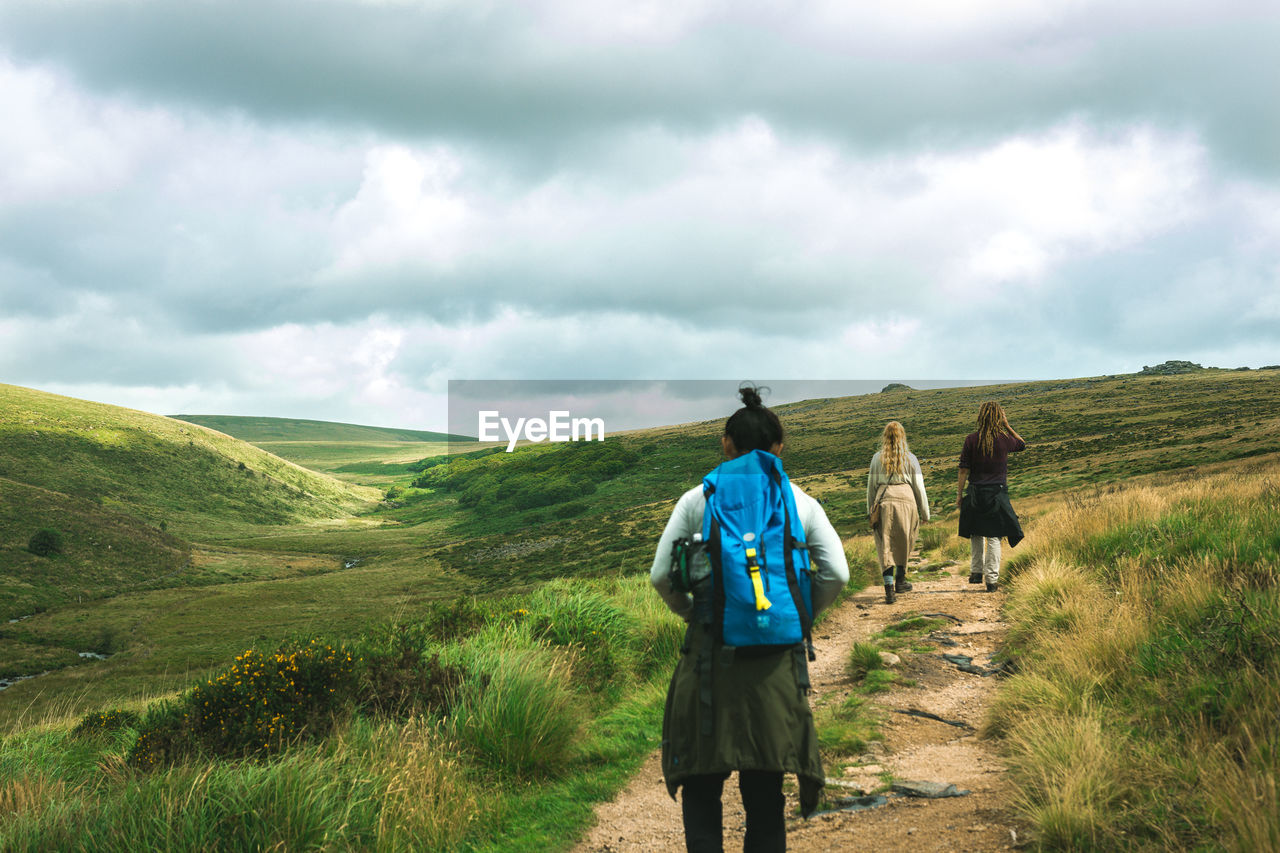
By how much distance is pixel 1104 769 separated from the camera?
396cm

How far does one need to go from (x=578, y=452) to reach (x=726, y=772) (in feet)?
472

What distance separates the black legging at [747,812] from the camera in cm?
308

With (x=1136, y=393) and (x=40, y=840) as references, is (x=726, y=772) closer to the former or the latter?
(x=40, y=840)

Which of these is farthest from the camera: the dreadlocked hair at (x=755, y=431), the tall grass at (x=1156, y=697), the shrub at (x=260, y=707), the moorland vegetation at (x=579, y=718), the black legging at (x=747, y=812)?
the shrub at (x=260, y=707)

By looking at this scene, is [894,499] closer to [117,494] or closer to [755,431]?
[755,431]

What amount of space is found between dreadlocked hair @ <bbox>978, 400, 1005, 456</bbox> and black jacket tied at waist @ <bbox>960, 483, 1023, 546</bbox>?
51cm

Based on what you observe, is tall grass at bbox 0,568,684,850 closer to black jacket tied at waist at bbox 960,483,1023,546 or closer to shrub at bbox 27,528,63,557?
black jacket tied at waist at bbox 960,483,1023,546

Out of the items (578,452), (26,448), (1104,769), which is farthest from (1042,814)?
(26,448)

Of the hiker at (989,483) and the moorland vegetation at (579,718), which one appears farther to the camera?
the hiker at (989,483)

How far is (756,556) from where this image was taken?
2.97 metres

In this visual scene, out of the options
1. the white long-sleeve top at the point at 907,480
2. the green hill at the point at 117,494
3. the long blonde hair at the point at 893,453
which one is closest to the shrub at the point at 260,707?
the white long-sleeve top at the point at 907,480

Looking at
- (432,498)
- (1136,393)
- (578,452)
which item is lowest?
(432,498)

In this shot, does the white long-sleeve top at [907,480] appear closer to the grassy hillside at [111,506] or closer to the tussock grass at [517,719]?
the tussock grass at [517,719]

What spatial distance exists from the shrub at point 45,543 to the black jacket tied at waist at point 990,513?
11829 centimetres
